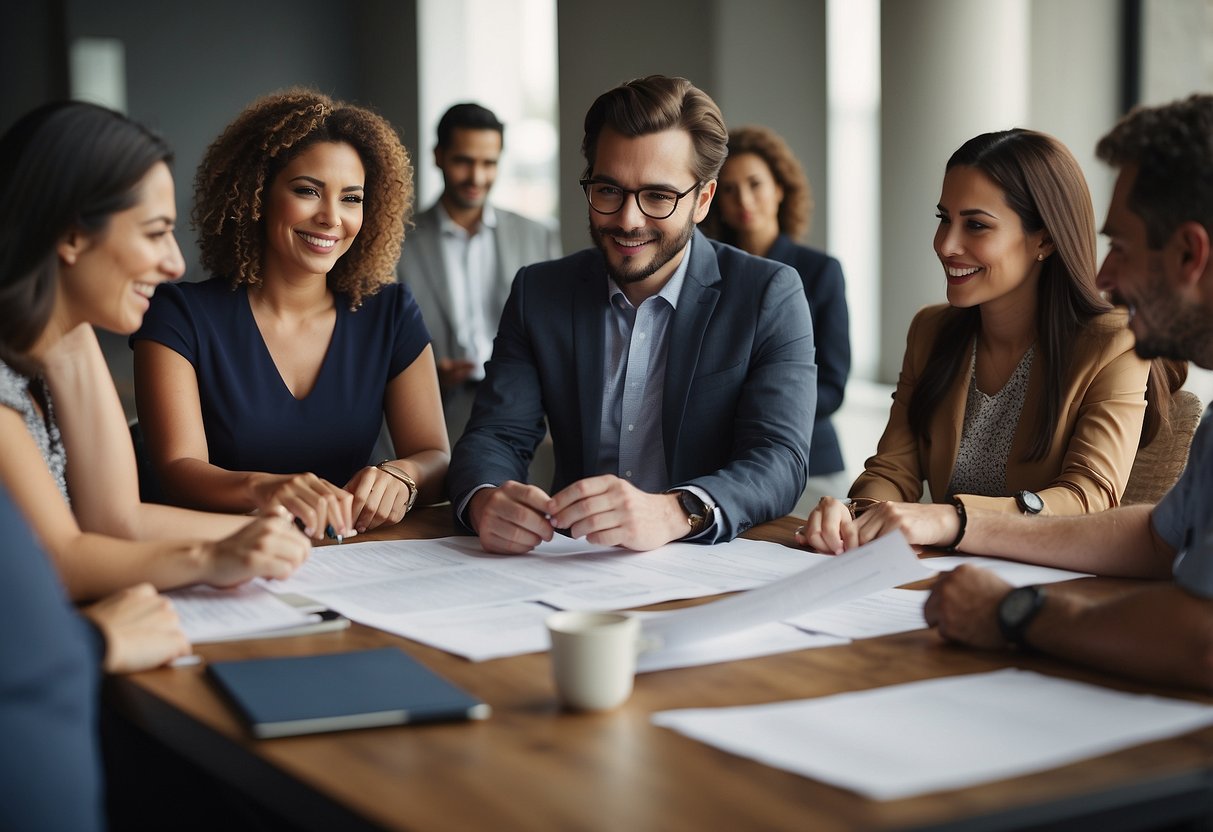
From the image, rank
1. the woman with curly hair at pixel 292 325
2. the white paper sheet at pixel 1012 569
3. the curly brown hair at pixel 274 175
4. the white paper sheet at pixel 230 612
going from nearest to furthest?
1. the white paper sheet at pixel 230 612
2. the white paper sheet at pixel 1012 569
3. the woman with curly hair at pixel 292 325
4. the curly brown hair at pixel 274 175

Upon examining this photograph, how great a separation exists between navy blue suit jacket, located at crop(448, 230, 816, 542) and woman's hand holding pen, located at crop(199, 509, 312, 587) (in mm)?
500

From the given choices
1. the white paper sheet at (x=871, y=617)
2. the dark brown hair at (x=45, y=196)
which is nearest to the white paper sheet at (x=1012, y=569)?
the white paper sheet at (x=871, y=617)

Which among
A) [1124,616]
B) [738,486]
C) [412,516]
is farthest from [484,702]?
[412,516]

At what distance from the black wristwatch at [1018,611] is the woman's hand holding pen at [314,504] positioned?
3.42ft

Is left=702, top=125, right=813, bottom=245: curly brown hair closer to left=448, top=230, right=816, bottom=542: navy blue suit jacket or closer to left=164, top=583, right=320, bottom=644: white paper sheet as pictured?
left=448, top=230, right=816, bottom=542: navy blue suit jacket

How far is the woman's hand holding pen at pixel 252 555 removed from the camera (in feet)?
5.22

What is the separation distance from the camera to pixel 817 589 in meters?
1.43

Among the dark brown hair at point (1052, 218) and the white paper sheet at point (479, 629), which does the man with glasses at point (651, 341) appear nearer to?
the dark brown hair at point (1052, 218)

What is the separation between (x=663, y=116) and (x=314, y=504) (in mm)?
953

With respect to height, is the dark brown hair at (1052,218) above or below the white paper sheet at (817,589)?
above

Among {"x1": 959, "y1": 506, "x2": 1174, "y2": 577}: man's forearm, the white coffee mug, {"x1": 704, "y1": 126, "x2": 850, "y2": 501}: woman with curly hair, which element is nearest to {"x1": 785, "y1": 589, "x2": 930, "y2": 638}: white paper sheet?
{"x1": 959, "y1": 506, "x2": 1174, "y2": 577}: man's forearm

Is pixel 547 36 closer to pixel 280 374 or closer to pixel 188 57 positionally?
pixel 188 57

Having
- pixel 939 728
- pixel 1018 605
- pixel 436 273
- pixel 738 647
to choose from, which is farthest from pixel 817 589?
pixel 436 273

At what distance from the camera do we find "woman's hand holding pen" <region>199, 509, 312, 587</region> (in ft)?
5.22
